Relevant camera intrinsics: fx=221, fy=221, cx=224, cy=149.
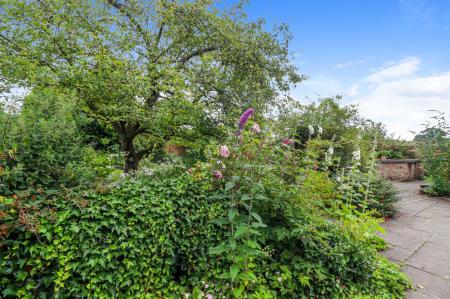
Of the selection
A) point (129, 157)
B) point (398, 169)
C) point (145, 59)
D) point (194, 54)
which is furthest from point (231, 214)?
point (398, 169)

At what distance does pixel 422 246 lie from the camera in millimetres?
3049

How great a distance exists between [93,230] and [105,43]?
187 inches

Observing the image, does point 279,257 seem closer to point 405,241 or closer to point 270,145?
point 270,145

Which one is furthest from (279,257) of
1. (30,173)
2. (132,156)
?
(132,156)

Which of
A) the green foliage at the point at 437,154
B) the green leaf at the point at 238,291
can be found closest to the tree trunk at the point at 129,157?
the green leaf at the point at 238,291

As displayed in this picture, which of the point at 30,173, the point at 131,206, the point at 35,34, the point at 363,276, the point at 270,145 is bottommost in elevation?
the point at 363,276

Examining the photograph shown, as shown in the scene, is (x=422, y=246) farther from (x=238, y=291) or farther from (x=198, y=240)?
(x=198, y=240)

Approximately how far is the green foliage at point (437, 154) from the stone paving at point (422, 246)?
49.5 inches

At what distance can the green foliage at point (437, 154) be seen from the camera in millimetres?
5969

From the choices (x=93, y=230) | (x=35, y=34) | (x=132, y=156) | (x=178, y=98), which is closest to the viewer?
(x=93, y=230)

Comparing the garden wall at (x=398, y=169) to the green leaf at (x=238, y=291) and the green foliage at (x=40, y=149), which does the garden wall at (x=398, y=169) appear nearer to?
the green leaf at (x=238, y=291)

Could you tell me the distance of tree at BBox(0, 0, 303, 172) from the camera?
13.3ft

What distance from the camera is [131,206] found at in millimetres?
1629

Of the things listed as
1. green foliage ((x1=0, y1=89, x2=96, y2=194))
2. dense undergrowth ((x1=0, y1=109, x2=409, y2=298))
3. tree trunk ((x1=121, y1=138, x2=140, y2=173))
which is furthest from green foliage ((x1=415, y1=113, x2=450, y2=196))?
green foliage ((x1=0, y1=89, x2=96, y2=194))
